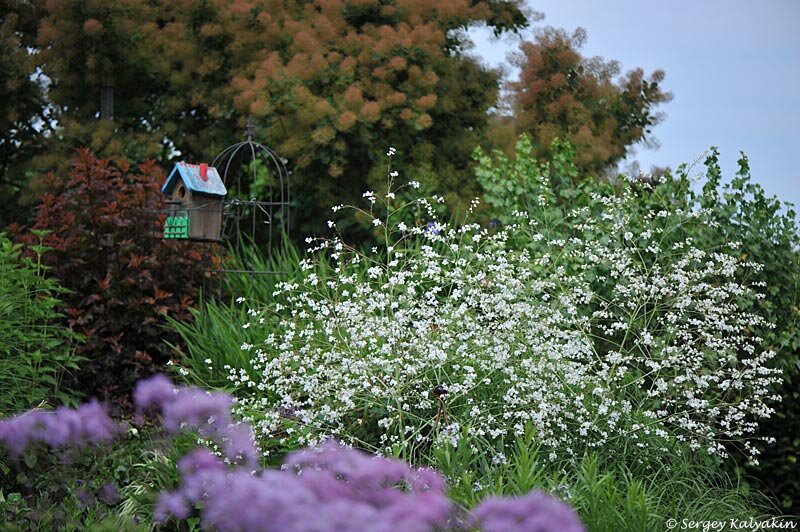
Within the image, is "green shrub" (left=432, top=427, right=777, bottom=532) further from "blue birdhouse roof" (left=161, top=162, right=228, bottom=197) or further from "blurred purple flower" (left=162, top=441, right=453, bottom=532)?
"blue birdhouse roof" (left=161, top=162, right=228, bottom=197)

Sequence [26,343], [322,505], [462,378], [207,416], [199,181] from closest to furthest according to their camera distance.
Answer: [322,505]
[207,416]
[462,378]
[26,343]
[199,181]

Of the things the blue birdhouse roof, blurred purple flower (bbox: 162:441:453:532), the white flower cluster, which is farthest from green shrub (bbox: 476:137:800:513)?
blurred purple flower (bbox: 162:441:453:532)

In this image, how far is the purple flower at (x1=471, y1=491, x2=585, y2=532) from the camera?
82.4 inches

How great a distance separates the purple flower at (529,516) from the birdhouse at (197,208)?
461cm

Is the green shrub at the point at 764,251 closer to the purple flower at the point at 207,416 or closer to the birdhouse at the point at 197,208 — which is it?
the birdhouse at the point at 197,208

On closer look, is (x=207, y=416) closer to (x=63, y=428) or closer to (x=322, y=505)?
(x=63, y=428)

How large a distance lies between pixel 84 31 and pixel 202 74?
1.57 m

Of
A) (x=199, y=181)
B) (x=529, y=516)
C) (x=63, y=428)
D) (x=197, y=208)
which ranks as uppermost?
(x=199, y=181)

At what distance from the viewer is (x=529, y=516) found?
7.03 feet

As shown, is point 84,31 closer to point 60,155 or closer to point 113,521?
point 60,155

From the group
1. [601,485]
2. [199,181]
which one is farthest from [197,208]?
[601,485]

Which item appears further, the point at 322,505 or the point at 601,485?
the point at 601,485

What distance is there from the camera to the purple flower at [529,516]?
2.09 meters

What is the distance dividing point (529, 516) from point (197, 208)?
4.70 meters
